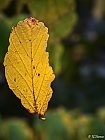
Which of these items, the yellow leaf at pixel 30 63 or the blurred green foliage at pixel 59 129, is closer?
the yellow leaf at pixel 30 63

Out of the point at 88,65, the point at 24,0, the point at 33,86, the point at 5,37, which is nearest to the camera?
the point at 33,86

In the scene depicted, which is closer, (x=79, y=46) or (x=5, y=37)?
(x=5, y=37)

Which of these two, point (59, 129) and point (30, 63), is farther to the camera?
point (59, 129)

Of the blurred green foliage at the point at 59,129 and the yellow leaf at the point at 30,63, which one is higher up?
the yellow leaf at the point at 30,63

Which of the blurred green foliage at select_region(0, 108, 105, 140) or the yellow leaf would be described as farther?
the blurred green foliage at select_region(0, 108, 105, 140)

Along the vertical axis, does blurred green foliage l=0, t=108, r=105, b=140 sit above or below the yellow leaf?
below

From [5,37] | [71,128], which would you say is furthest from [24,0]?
[71,128]

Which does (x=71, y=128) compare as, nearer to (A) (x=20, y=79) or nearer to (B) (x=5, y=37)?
(B) (x=5, y=37)

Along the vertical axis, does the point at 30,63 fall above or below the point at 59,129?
above
